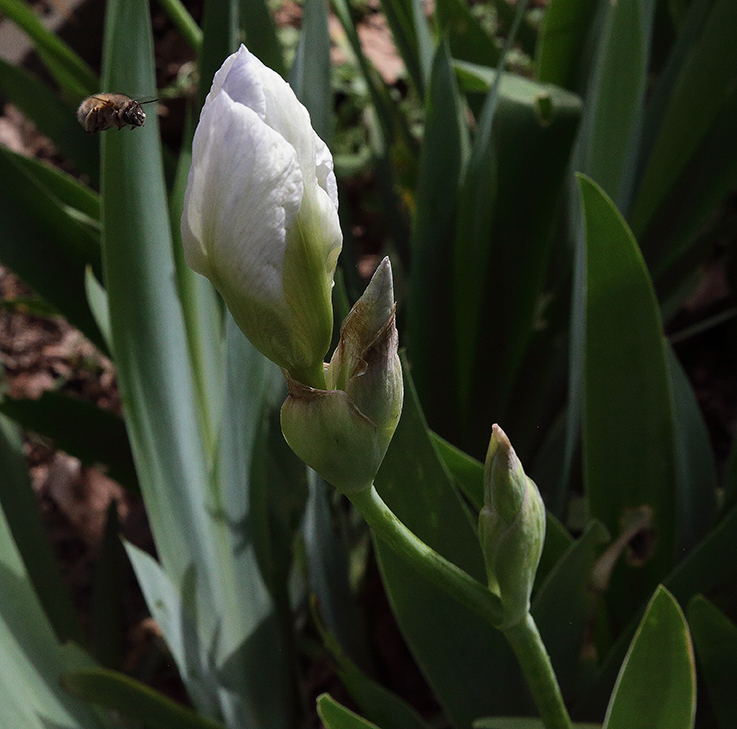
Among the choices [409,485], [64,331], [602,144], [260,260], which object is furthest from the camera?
[64,331]

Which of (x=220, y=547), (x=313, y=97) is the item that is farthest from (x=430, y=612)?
(x=313, y=97)

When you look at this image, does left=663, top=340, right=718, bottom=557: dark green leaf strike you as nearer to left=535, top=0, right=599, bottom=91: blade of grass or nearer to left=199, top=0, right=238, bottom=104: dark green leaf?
left=535, top=0, right=599, bottom=91: blade of grass

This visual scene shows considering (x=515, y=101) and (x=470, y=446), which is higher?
(x=515, y=101)

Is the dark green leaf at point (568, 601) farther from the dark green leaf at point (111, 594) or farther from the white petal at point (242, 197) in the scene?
the dark green leaf at point (111, 594)

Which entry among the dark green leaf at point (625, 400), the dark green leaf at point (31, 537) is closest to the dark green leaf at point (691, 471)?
the dark green leaf at point (625, 400)

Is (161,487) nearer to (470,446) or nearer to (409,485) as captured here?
(409,485)

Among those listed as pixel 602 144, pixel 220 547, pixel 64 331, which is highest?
pixel 602 144

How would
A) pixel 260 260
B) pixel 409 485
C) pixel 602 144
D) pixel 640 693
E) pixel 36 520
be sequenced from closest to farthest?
pixel 260 260 → pixel 640 693 → pixel 409 485 → pixel 602 144 → pixel 36 520

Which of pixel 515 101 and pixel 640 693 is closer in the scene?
pixel 640 693
